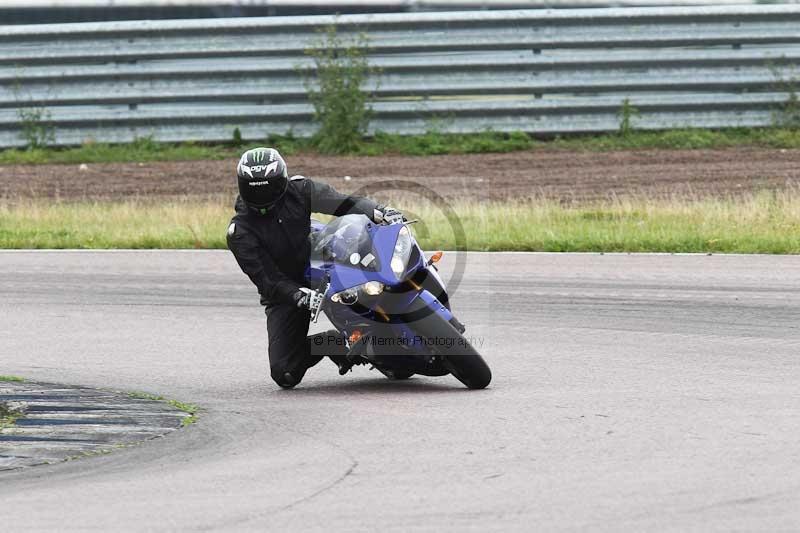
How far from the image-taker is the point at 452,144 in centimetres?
2211

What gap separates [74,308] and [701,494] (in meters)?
7.88

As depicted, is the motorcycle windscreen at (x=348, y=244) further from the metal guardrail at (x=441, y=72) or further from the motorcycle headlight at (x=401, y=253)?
the metal guardrail at (x=441, y=72)

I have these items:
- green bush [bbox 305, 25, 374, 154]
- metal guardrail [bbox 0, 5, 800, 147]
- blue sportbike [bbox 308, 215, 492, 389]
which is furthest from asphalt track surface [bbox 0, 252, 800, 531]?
metal guardrail [bbox 0, 5, 800, 147]

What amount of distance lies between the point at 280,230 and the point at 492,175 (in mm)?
11930

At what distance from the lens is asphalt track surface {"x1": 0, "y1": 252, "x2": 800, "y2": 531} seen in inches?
223

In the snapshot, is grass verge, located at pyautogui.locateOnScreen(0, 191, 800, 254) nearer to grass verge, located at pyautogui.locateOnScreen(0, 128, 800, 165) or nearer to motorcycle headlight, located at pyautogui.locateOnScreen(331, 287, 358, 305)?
grass verge, located at pyautogui.locateOnScreen(0, 128, 800, 165)

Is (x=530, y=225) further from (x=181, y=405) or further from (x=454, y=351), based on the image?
(x=181, y=405)

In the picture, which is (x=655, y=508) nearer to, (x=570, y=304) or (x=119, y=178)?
(x=570, y=304)

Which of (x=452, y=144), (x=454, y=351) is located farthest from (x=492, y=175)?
(x=454, y=351)

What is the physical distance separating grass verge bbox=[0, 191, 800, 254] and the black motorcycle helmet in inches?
271

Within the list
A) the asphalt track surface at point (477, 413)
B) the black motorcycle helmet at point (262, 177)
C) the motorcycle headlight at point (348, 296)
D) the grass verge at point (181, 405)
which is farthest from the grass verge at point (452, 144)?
the motorcycle headlight at point (348, 296)

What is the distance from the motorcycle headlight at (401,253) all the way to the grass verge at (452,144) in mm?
13818

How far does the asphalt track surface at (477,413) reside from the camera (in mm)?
5672

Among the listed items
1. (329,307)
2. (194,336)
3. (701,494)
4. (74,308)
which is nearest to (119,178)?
(74,308)
